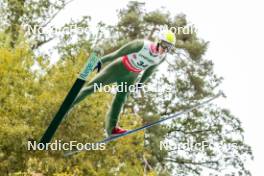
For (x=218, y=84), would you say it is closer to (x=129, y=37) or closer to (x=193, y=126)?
(x=193, y=126)

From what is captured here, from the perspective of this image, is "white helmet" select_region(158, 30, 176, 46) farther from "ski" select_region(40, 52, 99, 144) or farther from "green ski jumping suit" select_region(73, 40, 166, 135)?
"ski" select_region(40, 52, 99, 144)

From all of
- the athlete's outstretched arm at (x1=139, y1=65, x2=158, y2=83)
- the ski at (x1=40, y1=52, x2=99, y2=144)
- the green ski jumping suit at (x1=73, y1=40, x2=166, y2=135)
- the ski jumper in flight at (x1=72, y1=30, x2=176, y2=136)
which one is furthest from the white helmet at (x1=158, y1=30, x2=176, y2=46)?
the ski at (x1=40, y1=52, x2=99, y2=144)

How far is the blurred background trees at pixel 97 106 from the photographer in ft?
42.6

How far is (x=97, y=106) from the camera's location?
1368 centimetres

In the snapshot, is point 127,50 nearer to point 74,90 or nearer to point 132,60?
point 132,60

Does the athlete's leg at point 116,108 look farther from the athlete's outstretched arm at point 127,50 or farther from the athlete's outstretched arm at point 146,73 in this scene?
the athlete's outstretched arm at point 127,50

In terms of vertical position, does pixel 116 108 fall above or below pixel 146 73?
below

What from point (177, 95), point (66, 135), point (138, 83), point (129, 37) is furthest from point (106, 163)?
point (177, 95)

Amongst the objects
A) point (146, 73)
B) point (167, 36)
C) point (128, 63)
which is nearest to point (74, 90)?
point (128, 63)

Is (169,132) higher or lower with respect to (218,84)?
lower

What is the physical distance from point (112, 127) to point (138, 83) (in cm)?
79

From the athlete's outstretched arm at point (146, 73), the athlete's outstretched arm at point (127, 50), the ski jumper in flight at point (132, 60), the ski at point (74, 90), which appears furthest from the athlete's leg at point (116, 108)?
the ski at point (74, 90)

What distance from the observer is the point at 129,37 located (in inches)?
817

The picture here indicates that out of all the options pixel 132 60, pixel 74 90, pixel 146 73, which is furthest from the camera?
pixel 146 73
